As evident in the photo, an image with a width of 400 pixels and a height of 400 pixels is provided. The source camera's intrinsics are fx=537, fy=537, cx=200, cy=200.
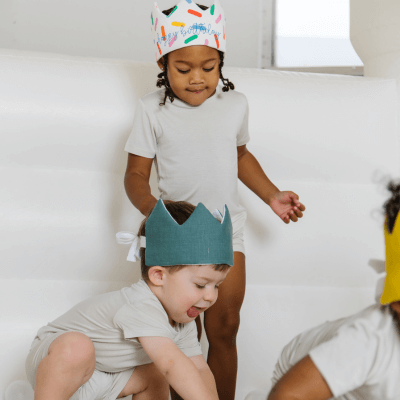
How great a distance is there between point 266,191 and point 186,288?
0.40m

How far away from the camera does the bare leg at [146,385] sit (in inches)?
39.4

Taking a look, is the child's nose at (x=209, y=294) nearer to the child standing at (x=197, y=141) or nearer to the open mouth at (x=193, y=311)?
the open mouth at (x=193, y=311)

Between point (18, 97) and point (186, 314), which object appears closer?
point (186, 314)

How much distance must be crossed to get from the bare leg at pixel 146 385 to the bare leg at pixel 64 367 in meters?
0.15

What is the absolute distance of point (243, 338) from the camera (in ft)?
4.27

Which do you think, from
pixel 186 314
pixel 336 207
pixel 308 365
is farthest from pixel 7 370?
pixel 336 207

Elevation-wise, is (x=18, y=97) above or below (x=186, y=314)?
above

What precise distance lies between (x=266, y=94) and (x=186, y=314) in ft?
2.35

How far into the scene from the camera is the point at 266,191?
1188 mm

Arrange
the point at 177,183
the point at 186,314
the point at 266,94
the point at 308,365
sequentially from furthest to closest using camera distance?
the point at 266,94
the point at 177,183
the point at 186,314
the point at 308,365

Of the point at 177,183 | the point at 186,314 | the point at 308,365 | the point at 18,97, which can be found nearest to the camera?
the point at 308,365

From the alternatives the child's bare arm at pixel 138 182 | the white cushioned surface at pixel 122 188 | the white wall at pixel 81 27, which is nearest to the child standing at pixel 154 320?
the child's bare arm at pixel 138 182

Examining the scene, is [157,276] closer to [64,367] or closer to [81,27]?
[64,367]

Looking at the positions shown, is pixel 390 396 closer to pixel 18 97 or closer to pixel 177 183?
pixel 177 183
